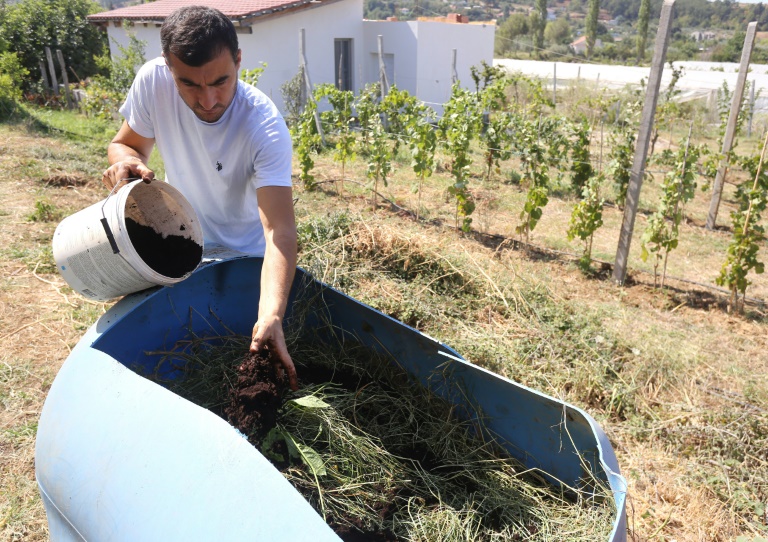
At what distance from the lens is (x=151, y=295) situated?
2.32 meters

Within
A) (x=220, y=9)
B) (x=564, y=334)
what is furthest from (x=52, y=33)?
(x=564, y=334)

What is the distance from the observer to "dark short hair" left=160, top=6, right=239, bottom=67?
1.97 m

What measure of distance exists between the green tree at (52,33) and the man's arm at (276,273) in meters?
18.5

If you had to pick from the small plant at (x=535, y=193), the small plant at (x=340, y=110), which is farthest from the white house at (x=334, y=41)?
the small plant at (x=535, y=193)

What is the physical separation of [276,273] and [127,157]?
0.79m

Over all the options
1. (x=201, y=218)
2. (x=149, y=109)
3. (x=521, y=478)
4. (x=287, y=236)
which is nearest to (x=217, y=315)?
(x=201, y=218)

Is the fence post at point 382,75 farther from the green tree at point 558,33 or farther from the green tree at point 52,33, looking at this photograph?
the green tree at point 558,33

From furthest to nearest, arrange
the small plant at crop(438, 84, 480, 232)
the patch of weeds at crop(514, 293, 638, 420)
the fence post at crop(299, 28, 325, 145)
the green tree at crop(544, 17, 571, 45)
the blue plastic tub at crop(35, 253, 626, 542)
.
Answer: the green tree at crop(544, 17, 571, 45) → the fence post at crop(299, 28, 325, 145) → the small plant at crop(438, 84, 480, 232) → the patch of weeds at crop(514, 293, 638, 420) → the blue plastic tub at crop(35, 253, 626, 542)

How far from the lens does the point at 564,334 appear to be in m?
4.29

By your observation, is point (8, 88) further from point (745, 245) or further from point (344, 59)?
point (745, 245)

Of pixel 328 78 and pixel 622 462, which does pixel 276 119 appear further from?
pixel 328 78

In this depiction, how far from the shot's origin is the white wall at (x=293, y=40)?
15.5 meters

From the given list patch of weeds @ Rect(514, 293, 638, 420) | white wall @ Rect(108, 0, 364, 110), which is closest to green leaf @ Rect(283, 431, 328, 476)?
patch of weeds @ Rect(514, 293, 638, 420)

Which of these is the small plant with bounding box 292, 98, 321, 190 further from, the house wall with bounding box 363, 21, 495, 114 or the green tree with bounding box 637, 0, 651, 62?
the green tree with bounding box 637, 0, 651, 62
